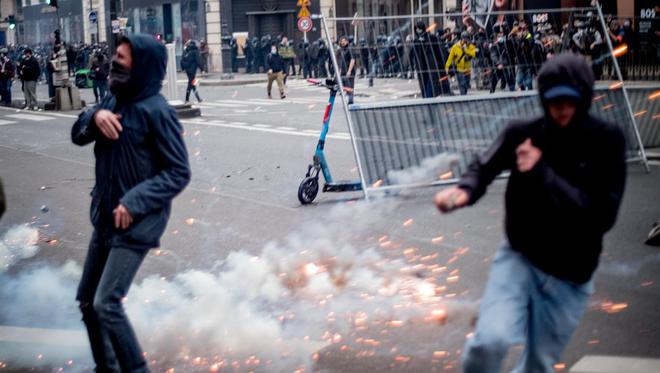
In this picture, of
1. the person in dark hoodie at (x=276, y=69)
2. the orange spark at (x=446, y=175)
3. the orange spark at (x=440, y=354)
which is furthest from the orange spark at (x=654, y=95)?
the person in dark hoodie at (x=276, y=69)

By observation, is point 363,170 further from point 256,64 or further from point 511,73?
point 256,64

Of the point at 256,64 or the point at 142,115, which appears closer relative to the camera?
the point at 142,115

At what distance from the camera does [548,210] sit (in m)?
3.60

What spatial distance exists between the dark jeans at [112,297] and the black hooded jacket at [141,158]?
0.23ft

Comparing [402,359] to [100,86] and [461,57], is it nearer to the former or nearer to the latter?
[461,57]

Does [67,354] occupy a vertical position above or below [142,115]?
below

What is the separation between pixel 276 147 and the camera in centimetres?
1609

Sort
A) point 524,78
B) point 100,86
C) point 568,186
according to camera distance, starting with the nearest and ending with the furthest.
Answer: point 568,186 → point 524,78 → point 100,86

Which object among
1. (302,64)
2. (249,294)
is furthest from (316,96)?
(249,294)

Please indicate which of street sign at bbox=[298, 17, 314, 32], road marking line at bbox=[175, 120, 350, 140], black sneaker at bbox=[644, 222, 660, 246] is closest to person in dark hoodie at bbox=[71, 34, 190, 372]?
black sneaker at bbox=[644, 222, 660, 246]

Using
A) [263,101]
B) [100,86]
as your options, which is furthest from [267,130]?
[100,86]

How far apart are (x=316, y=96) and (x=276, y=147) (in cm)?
1421

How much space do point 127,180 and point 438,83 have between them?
7.09 metres

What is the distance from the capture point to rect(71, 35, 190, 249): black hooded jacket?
176 inches
